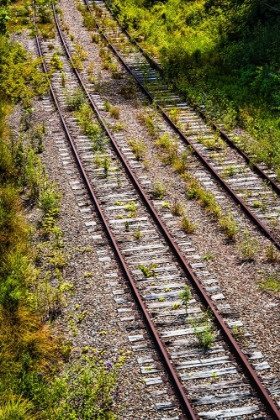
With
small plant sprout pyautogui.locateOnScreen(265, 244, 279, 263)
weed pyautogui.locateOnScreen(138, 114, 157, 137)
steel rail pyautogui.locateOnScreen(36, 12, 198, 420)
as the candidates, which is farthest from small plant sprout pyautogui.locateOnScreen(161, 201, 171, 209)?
weed pyautogui.locateOnScreen(138, 114, 157, 137)

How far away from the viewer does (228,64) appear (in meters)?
21.0

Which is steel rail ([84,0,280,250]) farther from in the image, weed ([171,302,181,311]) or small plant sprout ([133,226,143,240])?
weed ([171,302,181,311])

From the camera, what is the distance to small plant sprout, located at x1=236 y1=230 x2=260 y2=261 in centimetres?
1137

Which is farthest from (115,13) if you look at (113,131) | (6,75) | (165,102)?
(113,131)

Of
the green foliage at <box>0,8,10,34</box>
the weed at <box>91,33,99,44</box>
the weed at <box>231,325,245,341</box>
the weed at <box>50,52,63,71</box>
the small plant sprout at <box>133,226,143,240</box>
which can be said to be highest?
the green foliage at <box>0,8,10,34</box>

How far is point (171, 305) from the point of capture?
10062 millimetres

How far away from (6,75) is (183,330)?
48.6ft

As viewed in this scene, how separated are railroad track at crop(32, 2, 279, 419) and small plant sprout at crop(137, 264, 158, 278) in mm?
20

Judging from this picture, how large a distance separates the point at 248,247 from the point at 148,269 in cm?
219

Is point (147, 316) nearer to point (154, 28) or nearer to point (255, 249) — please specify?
point (255, 249)

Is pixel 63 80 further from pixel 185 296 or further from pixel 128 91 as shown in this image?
pixel 185 296

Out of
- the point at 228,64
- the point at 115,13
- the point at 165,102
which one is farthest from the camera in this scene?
the point at 115,13

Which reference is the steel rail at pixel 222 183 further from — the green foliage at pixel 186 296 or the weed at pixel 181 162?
the green foliage at pixel 186 296

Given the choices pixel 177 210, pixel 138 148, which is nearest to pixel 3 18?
pixel 138 148
